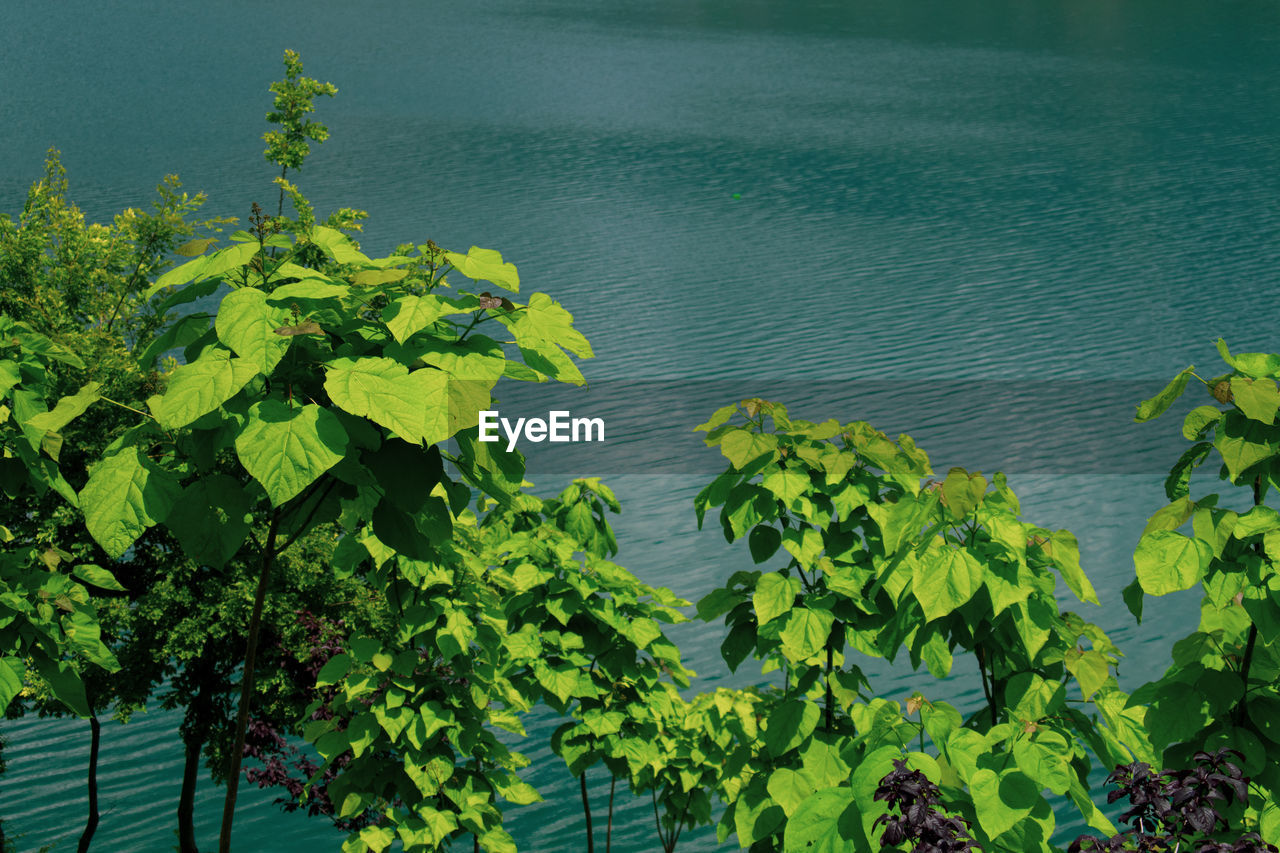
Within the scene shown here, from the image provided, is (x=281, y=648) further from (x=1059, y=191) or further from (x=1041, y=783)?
(x=1059, y=191)

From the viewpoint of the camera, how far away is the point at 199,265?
2365mm

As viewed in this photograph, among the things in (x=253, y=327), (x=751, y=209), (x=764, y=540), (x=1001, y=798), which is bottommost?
(x=1001, y=798)

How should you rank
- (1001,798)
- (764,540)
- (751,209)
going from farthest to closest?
1. (751,209)
2. (764,540)
3. (1001,798)

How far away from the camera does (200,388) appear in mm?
2100

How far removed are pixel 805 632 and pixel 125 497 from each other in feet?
7.48

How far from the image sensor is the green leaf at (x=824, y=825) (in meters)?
2.43

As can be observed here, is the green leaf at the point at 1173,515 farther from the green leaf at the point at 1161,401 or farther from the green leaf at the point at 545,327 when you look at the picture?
the green leaf at the point at 545,327

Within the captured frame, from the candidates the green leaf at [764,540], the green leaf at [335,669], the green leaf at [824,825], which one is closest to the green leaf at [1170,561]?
the green leaf at [824,825]

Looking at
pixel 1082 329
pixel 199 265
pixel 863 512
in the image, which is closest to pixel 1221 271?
pixel 1082 329

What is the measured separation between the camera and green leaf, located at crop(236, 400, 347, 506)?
204cm

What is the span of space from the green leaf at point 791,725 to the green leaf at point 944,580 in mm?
1051

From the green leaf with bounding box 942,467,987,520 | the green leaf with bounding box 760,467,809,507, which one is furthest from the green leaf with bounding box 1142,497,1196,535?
the green leaf with bounding box 760,467,809,507

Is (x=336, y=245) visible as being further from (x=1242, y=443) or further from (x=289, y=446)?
(x=1242, y=443)

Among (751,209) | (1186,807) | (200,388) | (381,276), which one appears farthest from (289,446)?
(751,209)
